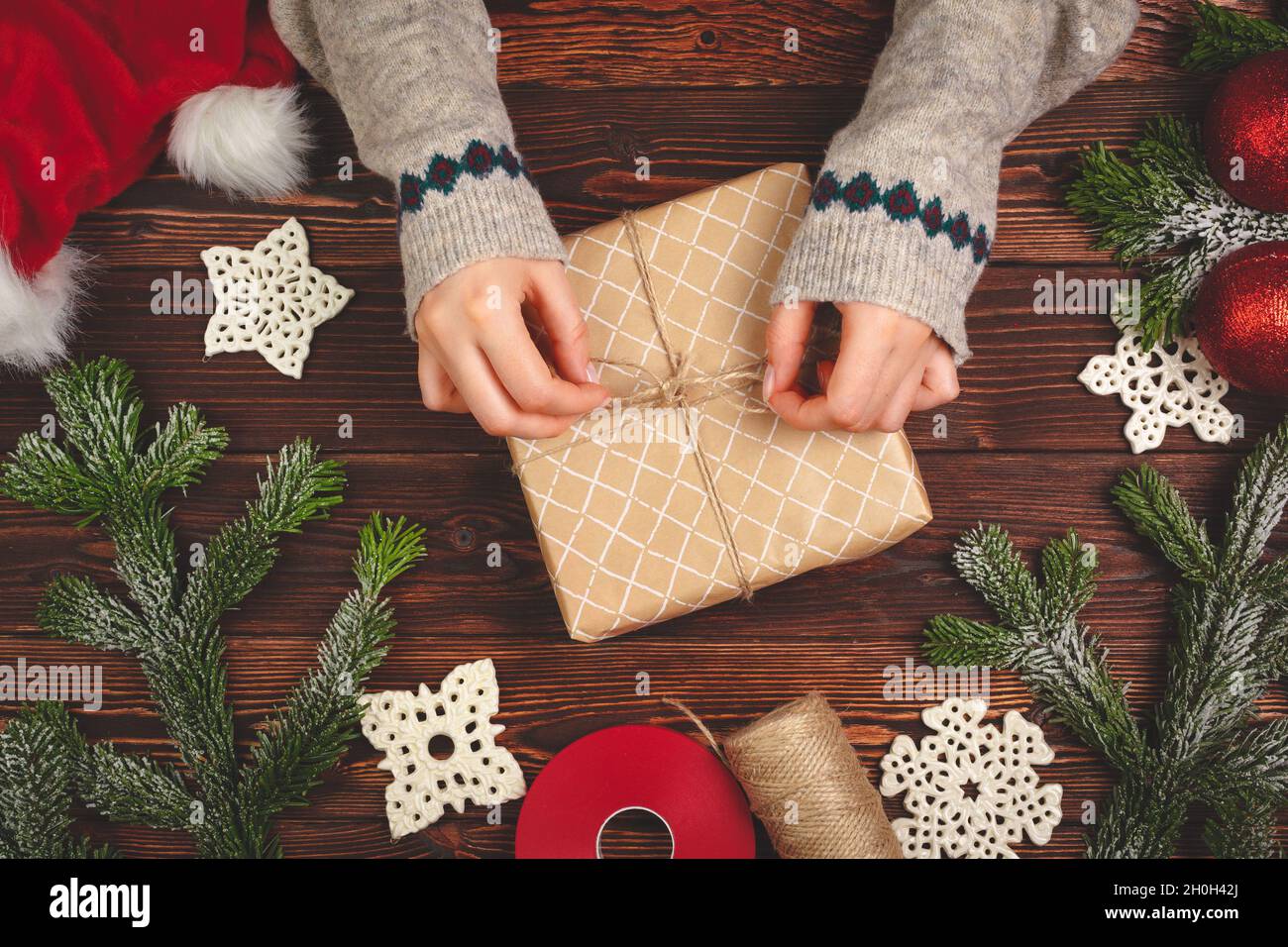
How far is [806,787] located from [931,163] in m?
0.61

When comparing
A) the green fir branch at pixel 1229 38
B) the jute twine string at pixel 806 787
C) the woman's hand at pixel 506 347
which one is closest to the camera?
the woman's hand at pixel 506 347

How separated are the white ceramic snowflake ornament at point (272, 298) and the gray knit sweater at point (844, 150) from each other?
0.77ft

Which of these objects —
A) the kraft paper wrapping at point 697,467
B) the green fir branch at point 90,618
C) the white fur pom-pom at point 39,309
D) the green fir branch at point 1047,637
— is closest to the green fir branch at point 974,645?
the green fir branch at point 1047,637

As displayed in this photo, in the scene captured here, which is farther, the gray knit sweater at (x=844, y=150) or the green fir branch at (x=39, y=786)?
the green fir branch at (x=39, y=786)

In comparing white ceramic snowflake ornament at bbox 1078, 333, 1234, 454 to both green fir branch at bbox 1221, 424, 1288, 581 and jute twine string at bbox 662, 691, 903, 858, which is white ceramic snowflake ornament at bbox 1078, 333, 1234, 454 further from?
jute twine string at bbox 662, 691, 903, 858

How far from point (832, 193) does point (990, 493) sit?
1.39ft

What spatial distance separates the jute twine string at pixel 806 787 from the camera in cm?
89

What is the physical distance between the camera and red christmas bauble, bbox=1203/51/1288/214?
36.1 inches

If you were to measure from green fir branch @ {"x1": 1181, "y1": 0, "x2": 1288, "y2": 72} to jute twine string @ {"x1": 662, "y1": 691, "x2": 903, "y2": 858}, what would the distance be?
864 mm

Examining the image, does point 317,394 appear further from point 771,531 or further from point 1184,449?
point 1184,449

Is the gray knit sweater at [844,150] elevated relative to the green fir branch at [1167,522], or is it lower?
elevated

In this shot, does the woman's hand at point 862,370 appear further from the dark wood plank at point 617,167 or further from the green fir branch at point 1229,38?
the green fir branch at point 1229,38

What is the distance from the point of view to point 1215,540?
1.02 m

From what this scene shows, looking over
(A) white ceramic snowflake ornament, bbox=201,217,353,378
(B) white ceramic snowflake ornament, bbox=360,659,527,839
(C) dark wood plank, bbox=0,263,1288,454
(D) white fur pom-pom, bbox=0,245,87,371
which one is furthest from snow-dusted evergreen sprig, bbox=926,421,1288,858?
(D) white fur pom-pom, bbox=0,245,87,371
